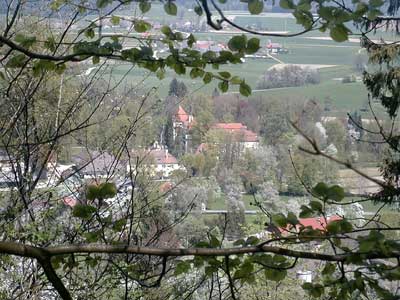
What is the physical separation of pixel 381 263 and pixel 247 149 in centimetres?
1921

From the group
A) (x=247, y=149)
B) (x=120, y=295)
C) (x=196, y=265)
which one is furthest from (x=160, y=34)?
(x=247, y=149)

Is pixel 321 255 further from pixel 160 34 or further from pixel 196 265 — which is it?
pixel 160 34

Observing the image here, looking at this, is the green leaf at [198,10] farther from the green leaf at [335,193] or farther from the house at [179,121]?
the house at [179,121]

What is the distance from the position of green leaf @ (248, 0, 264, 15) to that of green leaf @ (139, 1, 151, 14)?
9.1 inches

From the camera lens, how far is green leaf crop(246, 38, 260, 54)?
1.26m

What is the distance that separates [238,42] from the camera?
127 centimetres

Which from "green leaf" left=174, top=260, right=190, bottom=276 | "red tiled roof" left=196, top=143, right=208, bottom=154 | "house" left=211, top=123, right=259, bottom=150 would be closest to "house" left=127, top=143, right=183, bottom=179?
"green leaf" left=174, top=260, right=190, bottom=276

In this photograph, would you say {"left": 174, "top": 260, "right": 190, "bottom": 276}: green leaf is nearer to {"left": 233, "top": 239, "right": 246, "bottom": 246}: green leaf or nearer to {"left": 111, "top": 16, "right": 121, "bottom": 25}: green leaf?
{"left": 233, "top": 239, "right": 246, "bottom": 246}: green leaf

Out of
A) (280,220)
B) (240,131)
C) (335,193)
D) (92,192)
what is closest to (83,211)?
(92,192)

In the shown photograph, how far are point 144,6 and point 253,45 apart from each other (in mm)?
245

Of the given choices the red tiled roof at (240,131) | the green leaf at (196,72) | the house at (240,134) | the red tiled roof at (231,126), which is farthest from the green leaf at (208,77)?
Result: the red tiled roof at (240,131)

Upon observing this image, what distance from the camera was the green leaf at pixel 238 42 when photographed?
4.14ft

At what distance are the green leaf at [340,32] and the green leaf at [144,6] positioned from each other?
0.39 meters

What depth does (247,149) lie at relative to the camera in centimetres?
2020
